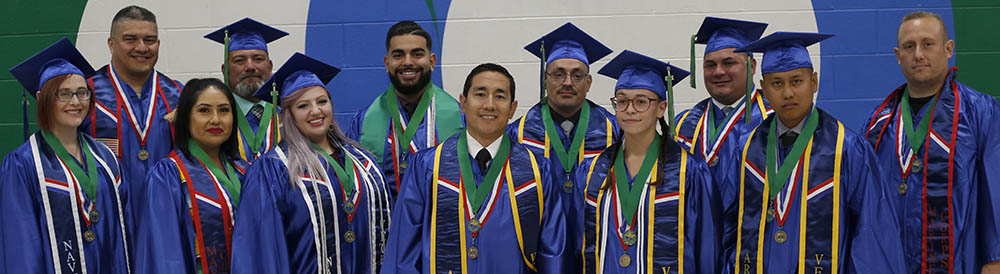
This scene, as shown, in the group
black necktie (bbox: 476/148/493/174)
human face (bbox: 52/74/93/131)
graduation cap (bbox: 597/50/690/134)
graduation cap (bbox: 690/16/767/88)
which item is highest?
graduation cap (bbox: 690/16/767/88)

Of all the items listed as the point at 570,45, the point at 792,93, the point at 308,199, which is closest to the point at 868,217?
the point at 792,93

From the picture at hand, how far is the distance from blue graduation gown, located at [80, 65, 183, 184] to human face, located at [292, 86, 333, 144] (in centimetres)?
98

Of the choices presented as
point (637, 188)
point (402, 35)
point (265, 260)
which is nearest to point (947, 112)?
point (637, 188)

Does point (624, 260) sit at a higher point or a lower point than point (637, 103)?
lower

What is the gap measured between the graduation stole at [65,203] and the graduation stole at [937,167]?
133 inches

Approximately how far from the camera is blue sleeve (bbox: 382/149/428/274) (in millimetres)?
3199

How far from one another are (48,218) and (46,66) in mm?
656

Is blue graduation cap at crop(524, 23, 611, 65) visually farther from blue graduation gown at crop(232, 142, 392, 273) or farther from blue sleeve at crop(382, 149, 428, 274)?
blue graduation gown at crop(232, 142, 392, 273)

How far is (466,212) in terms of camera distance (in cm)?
322

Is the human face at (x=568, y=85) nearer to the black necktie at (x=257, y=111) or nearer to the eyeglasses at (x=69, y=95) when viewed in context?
the black necktie at (x=257, y=111)

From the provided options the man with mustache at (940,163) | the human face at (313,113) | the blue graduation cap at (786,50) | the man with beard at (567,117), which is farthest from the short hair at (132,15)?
the man with mustache at (940,163)

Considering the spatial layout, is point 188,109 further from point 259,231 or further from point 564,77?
point 564,77

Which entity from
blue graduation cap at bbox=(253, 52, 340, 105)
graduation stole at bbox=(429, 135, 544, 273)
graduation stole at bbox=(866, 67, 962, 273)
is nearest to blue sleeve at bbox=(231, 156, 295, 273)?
blue graduation cap at bbox=(253, 52, 340, 105)

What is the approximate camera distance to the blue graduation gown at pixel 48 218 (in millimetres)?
3359
